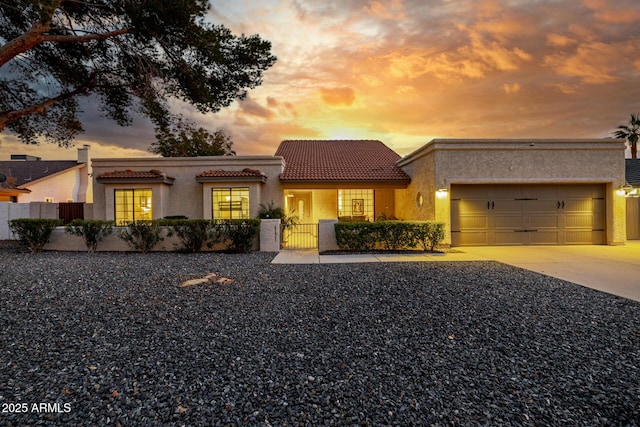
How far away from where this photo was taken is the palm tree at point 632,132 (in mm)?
34250

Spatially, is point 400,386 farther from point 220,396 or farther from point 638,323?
point 638,323

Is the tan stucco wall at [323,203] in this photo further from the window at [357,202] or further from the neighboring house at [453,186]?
the neighboring house at [453,186]

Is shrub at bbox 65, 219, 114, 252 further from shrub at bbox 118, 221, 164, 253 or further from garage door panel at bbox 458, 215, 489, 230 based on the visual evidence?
garage door panel at bbox 458, 215, 489, 230

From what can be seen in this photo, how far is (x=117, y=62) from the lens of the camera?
1046 centimetres

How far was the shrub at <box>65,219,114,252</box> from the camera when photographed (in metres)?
11.9

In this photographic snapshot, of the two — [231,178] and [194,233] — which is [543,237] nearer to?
[231,178]

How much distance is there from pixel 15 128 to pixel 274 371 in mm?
13702

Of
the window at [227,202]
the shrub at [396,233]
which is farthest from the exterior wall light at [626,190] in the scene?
the window at [227,202]

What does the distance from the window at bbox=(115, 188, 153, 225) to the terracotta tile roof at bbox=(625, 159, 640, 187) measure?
24.1 m

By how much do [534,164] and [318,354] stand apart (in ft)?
43.7

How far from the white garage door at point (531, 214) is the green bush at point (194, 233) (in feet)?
32.6

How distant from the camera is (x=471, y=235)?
1311cm

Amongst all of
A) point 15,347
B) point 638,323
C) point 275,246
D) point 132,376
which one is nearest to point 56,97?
point 275,246

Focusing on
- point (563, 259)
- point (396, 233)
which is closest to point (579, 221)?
point (563, 259)
